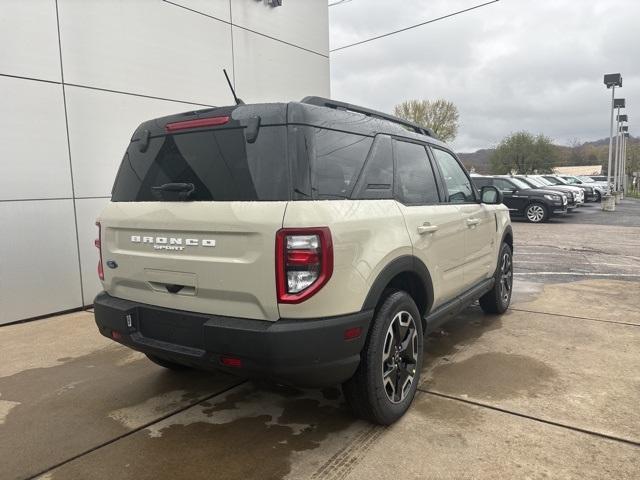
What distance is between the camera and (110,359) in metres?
4.41

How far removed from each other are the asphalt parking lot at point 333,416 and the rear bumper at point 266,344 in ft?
1.79

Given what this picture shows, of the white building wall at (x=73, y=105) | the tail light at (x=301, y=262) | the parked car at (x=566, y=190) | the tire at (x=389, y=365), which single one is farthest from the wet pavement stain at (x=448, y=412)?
the parked car at (x=566, y=190)

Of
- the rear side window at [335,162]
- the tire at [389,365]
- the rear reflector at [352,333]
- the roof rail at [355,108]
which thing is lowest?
the tire at [389,365]

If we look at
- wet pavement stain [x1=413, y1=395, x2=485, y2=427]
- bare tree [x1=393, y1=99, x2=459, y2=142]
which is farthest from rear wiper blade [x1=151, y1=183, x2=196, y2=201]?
bare tree [x1=393, y1=99, x2=459, y2=142]

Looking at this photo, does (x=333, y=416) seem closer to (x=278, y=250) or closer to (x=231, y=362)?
(x=231, y=362)

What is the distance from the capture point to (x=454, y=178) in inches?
175

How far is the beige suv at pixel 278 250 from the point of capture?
2494 millimetres

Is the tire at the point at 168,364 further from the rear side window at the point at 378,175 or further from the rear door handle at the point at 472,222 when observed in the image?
the rear door handle at the point at 472,222

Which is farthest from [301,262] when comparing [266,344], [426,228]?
[426,228]

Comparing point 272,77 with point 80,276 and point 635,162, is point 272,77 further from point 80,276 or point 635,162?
point 635,162

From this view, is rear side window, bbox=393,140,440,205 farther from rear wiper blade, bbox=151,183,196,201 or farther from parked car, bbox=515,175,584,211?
parked car, bbox=515,175,584,211

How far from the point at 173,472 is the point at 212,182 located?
5.21 feet

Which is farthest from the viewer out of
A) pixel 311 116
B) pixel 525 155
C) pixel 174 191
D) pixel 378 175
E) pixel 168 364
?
pixel 525 155

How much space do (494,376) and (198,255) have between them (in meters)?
2.52
